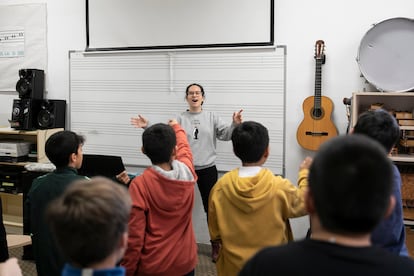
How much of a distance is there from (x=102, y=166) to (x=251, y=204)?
6.05 feet

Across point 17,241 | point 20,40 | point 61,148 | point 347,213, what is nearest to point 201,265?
point 17,241

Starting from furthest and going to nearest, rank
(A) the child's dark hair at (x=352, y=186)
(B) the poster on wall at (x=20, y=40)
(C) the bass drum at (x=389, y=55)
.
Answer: (B) the poster on wall at (x=20, y=40), (C) the bass drum at (x=389, y=55), (A) the child's dark hair at (x=352, y=186)

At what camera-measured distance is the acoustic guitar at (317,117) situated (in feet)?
11.3

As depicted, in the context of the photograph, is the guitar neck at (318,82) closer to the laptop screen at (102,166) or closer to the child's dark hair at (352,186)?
the laptop screen at (102,166)

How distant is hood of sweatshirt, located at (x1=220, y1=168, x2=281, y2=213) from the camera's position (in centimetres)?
176

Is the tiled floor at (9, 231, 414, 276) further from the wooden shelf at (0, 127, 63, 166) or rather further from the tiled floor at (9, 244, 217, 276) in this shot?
the wooden shelf at (0, 127, 63, 166)

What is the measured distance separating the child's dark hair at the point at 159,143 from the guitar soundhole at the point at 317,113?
1.84 meters

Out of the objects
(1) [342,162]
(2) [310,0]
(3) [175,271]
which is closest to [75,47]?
(2) [310,0]

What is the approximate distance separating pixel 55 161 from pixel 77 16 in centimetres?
285

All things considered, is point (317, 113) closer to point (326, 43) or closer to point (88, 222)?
point (326, 43)

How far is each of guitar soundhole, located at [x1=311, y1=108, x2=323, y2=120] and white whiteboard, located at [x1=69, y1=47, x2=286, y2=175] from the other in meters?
0.29

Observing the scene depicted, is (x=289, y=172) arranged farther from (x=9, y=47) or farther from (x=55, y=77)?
(x=9, y=47)

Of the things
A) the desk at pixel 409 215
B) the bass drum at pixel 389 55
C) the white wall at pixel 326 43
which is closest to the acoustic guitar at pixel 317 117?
the white wall at pixel 326 43

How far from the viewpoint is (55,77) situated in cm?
450
